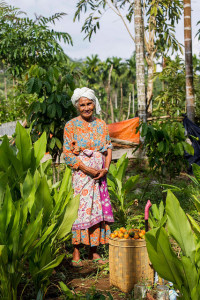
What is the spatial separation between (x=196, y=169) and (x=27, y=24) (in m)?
8.43

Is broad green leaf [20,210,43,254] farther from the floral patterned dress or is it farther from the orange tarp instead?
the orange tarp

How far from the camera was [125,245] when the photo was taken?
7.86ft

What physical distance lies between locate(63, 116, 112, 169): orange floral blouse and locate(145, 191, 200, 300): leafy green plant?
4.78 feet

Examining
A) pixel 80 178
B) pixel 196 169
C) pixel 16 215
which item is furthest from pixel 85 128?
pixel 16 215

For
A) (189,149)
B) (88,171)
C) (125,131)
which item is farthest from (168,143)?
(125,131)

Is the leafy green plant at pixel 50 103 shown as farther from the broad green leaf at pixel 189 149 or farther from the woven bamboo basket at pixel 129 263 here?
the woven bamboo basket at pixel 129 263

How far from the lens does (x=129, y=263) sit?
239cm

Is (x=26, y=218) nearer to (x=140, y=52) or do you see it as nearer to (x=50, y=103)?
(x=50, y=103)

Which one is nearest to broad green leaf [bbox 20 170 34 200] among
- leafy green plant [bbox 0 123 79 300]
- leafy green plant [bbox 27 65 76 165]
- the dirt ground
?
leafy green plant [bbox 0 123 79 300]

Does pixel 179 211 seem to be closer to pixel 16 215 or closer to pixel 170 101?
pixel 16 215

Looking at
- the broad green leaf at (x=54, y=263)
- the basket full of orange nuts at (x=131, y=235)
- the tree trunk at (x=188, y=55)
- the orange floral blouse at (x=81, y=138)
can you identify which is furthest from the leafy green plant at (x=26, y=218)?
the tree trunk at (x=188, y=55)

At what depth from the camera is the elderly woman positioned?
295 centimetres

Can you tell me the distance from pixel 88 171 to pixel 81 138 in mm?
308

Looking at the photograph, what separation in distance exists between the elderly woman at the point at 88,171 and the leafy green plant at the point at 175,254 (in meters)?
1.32
